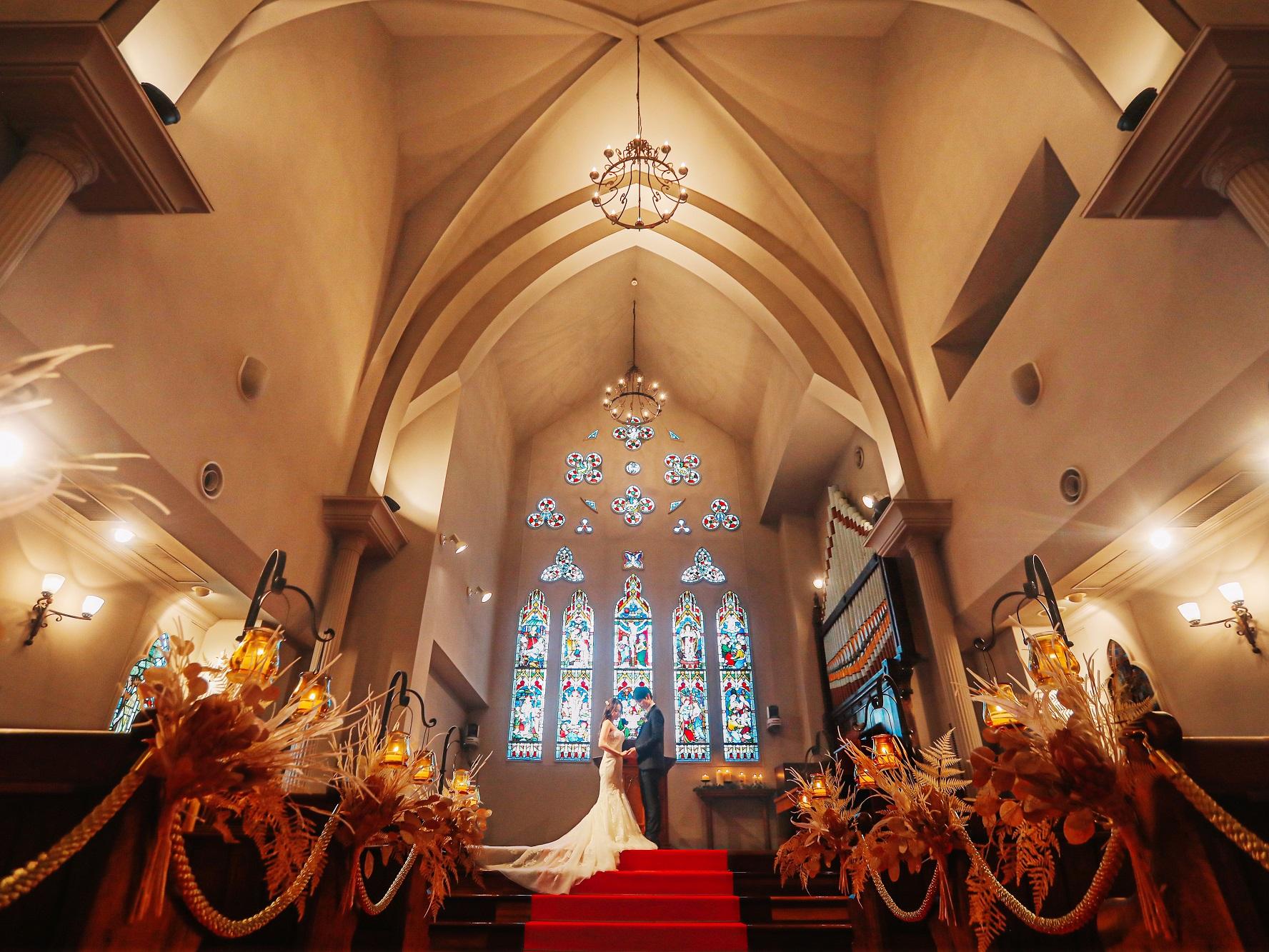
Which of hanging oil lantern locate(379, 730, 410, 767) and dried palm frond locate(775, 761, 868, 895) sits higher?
hanging oil lantern locate(379, 730, 410, 767)

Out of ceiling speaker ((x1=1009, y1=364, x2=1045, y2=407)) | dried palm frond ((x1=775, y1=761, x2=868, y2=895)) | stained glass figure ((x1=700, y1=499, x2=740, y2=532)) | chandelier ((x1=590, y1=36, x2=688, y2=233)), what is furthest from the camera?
stained glass figure ((x1=700, y1=499, x2=740, y2=532))

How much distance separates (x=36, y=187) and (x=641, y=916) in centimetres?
606

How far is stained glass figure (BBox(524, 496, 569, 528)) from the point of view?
1358 cm

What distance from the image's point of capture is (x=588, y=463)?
1433 cm

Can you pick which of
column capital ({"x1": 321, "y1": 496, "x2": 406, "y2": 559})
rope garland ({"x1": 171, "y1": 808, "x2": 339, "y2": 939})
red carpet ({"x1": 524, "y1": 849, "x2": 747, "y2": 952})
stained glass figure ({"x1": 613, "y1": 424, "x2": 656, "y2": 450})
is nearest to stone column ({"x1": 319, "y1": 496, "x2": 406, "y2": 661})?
column capital ({"x1": 321, "y1": 496, "x2": 406, "y2": 559})

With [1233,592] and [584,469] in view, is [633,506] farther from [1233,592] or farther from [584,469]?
[1233,592]

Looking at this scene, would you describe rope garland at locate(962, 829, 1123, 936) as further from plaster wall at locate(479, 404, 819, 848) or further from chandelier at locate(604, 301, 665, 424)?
plaster wall at locate(479, 404, 819, 848)

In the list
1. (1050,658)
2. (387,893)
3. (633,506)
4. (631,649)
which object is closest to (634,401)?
(633,506)

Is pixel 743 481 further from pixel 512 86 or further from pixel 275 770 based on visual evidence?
pixel 275 770

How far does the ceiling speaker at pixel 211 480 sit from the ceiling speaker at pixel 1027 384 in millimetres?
6703

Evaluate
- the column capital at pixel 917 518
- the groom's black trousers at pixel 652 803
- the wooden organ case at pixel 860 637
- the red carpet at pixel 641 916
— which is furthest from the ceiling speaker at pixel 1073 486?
the groom's black trousers at pixel 652 803

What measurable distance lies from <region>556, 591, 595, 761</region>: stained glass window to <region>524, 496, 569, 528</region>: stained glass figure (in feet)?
4.95

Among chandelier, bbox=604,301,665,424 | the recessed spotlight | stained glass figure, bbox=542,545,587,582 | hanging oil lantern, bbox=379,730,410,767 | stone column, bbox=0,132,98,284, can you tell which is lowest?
hanging oil lantern, bbox=379,730,410,767

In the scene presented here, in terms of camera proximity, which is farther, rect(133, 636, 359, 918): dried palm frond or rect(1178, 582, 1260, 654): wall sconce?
rect(1178, 582, 1260, 654): wall sconce
